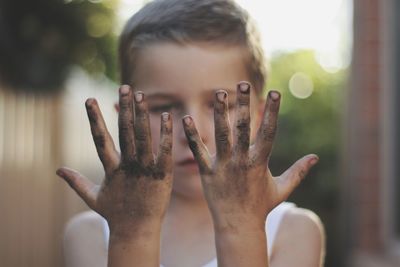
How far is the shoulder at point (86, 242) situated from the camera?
164 cm

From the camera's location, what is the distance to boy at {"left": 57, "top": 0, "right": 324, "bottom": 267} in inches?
44.0

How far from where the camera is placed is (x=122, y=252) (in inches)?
44.4

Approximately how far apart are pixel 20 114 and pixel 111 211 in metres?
5.10

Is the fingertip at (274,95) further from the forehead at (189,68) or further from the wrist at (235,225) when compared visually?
the forehead at (189,68)

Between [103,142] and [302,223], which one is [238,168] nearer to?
[103,142]

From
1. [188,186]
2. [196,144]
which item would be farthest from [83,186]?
[188,186]

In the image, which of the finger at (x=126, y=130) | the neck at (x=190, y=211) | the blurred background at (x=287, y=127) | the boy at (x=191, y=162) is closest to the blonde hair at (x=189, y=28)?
the boy at (x=191, y=162)

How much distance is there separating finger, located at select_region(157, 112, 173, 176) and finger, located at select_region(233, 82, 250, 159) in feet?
0.37

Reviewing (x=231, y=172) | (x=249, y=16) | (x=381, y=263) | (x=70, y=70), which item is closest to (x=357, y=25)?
(x=381, y=263)

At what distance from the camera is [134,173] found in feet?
3.68

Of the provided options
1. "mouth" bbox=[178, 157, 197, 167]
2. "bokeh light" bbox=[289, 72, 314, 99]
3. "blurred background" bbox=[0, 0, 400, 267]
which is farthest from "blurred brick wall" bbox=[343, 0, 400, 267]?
"mouth" bbox=[178, 157, 197, 167]

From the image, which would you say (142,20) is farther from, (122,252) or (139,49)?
(122,252)

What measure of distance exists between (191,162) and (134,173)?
1.34 ft

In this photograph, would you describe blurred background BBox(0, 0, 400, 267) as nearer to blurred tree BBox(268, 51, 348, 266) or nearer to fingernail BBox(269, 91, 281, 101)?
blurred tree BBox(268, 51, 348, 266)
